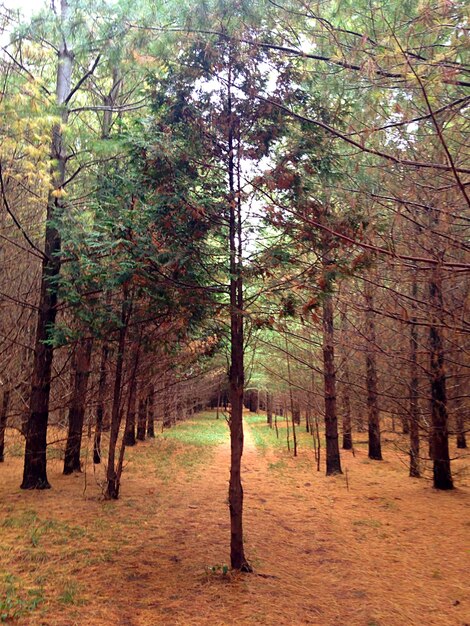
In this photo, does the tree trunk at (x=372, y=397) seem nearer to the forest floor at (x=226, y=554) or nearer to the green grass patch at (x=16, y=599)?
the forest floor at (x=226, y=554)

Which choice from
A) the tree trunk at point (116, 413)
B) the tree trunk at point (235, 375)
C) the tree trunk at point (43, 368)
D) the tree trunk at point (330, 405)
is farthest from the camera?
the tree trunk at point (330, 405)

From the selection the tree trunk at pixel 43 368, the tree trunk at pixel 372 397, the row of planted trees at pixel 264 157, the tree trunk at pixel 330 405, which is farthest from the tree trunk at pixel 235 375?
the tree trunk at pixel 330 405

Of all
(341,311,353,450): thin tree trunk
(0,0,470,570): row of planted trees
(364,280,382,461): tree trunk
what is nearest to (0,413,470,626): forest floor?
(0,0,470,570): row of planted trees

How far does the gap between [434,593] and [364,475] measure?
7.33 metres

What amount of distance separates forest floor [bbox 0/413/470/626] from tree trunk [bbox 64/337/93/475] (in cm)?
55

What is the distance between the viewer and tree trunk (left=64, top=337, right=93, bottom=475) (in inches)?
393

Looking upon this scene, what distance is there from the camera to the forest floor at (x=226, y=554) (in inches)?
166

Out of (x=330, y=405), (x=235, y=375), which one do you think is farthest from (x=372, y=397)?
(x=235, y=375)

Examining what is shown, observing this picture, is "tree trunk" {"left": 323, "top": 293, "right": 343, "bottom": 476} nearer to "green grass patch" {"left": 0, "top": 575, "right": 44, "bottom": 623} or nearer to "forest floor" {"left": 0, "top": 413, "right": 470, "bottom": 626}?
"forest floor" {"left": 0, "top": 413, "right": 470, "bottom": 626}

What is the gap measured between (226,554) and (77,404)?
18.8 ft

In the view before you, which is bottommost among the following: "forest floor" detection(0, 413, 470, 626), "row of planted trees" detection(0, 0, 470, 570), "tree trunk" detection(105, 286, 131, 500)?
"forest floor" detection(0, 413, 470, 626)

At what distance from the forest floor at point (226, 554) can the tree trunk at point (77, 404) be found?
547 mm

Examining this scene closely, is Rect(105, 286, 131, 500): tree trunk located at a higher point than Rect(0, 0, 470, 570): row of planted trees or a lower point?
lower

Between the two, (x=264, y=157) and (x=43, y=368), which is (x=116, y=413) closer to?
(x=43, y=368)
